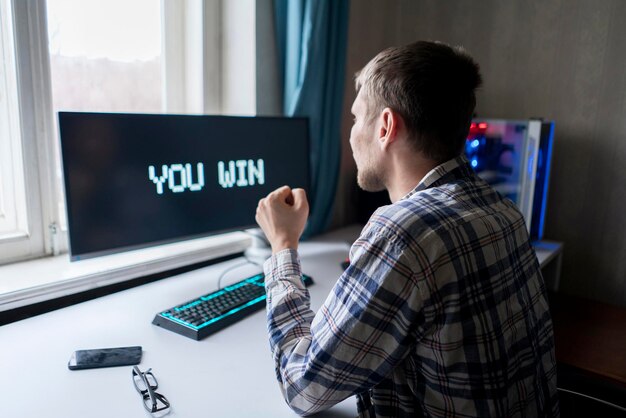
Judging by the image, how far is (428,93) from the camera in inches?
32.7

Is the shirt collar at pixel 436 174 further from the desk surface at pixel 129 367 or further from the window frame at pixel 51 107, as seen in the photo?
the window frame at pixel 51 107

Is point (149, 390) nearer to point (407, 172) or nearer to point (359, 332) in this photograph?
point (359, 332)

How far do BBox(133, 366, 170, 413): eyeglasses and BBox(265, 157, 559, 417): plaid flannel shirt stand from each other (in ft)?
0.68

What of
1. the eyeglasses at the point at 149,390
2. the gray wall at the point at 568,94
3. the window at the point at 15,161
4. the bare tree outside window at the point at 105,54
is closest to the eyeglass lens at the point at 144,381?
the eyeglasses at the point at 149,390

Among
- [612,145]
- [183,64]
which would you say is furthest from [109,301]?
[612,145]

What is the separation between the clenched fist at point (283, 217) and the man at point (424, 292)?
11 cm

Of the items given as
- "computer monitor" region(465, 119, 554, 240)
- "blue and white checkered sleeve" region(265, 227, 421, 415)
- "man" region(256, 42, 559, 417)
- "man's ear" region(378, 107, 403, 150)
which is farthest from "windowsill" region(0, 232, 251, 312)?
"computer monitor" region(465, 119, 554, 240)

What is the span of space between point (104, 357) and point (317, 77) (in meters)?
1.24

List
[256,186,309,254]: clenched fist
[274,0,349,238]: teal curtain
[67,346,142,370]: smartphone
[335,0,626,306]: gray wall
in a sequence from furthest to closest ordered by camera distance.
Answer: [335,0,626,306]: gray wall < [274,0,349,238]: teal curtain < [256,186,309,254]: clenched fist < [67,346,142,370]: smartphone

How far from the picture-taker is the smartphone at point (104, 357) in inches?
36.7

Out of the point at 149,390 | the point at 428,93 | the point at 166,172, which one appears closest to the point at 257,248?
the point at 166,172

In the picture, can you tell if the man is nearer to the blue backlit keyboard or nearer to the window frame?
the blue backlit keyboard

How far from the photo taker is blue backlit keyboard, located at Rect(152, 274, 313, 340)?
3.54 feet

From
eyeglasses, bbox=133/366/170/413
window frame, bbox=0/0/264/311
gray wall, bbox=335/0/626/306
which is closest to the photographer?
eyeglasses, bbox=133/366/170/413
